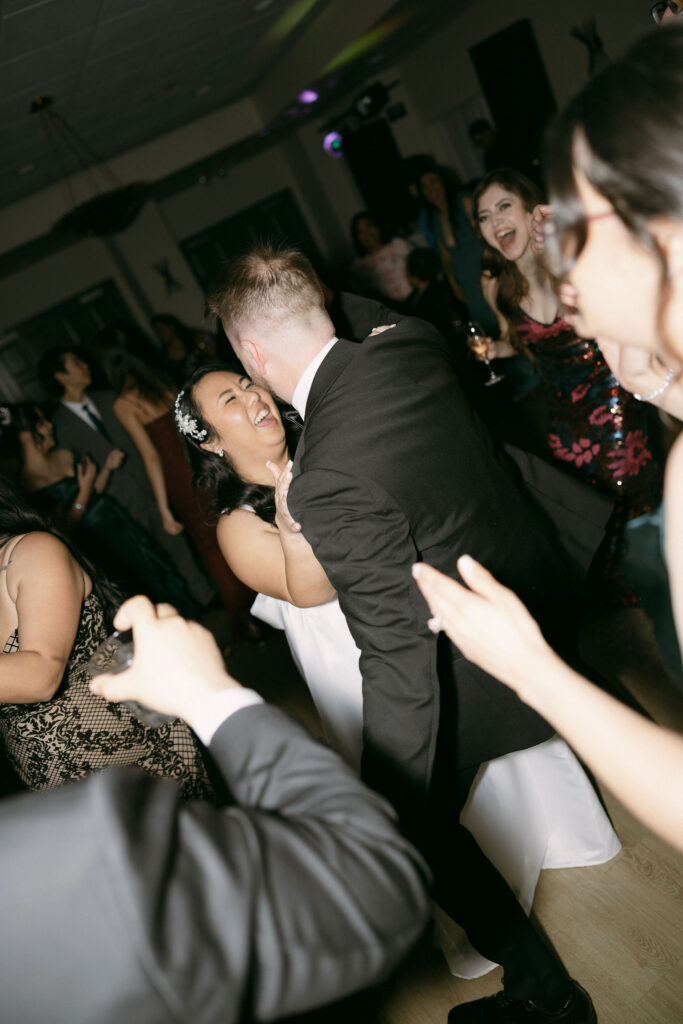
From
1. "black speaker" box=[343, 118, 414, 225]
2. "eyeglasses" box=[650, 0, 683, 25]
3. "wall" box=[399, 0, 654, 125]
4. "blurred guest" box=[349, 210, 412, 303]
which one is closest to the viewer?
"eyeglasses" box=[650, 0, 683, 25]

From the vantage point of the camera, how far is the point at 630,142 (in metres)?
0.71

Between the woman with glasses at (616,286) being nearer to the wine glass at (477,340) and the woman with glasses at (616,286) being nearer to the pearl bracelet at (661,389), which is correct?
the pearl bracelet at (661,389)

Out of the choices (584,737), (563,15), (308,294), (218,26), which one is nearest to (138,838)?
(584,737)

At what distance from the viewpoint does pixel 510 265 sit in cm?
265

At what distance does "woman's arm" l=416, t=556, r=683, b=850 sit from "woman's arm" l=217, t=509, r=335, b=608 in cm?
72

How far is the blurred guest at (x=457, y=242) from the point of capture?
562 cm

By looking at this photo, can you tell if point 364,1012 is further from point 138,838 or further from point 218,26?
point 218,26

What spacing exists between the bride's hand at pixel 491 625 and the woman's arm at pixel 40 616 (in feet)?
3.15

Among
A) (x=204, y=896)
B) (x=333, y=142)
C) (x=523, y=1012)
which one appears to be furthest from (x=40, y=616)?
(x=333, y=142)

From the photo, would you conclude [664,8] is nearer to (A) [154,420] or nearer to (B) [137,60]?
(A) [154,420]

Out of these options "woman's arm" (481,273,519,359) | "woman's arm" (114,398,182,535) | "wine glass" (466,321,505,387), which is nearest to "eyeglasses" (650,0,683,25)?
"woman's arm" (481,273,519,359)

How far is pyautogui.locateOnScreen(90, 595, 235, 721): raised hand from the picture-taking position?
0.83 m

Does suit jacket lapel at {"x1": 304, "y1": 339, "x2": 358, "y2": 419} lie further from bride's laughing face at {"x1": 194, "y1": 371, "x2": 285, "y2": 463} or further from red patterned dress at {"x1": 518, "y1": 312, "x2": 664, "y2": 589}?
red patterned dress at {"x1": 518, "y1": 312, "x2": 664, "y2": 589}

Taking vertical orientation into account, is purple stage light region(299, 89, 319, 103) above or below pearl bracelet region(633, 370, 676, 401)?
above
